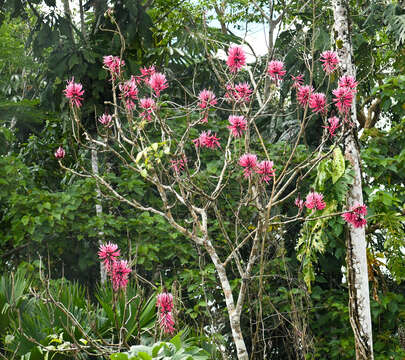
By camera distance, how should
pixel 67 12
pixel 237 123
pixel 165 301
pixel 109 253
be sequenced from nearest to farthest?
pixel 109 253, pixel 165 301, pixel 237 123, pixel 67 12

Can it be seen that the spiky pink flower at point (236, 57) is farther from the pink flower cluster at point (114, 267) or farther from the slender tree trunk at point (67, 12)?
the slender tree trunk at point (67, 12)

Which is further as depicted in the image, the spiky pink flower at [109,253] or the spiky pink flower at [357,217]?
the spiky pink flower at [357,217]

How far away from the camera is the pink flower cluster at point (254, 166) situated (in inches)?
121

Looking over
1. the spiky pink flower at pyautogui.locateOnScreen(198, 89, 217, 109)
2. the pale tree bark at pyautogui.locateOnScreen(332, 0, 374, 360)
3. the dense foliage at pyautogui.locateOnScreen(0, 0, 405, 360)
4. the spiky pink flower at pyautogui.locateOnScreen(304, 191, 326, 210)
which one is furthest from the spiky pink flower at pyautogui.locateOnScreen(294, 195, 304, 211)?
the dense foliage at pyautogui.locateOnScreen(0, 0, 405, 360)

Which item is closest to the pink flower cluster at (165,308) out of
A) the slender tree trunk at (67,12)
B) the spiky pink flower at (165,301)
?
the spiky pink flower at (165,301)

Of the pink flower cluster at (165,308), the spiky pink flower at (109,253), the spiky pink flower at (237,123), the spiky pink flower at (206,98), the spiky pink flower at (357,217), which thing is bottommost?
the pink flower cluster at (165,308)

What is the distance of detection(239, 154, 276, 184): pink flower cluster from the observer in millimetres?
3082

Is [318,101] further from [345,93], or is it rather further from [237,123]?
[237,123]

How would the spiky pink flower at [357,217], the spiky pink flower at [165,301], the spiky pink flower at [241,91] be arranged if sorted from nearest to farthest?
the spiky pink flower at [165,301] < the spiky pink flower at [357,217] < the spiky pink flower at [241,91]

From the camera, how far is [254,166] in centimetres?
311

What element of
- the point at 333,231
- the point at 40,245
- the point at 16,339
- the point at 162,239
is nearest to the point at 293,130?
the point at 333,231

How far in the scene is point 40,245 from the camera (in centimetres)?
625

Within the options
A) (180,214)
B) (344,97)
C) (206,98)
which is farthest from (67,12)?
(344,97)

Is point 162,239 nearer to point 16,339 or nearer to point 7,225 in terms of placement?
point 7,225
